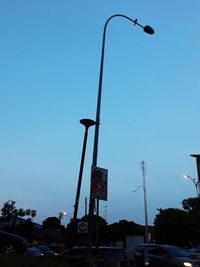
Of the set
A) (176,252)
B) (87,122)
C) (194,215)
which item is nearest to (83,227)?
(87,122)

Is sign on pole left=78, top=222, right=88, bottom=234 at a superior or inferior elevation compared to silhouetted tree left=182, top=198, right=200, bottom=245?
inferior

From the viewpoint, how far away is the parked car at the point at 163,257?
21.9 meters

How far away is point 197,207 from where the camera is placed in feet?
217

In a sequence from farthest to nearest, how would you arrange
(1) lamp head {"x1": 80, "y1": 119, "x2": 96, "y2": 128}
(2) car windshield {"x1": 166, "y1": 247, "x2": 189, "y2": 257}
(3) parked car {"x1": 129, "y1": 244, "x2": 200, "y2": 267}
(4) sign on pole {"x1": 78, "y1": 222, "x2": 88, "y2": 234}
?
(2) car windshield {"x1": 166, "y1": 247, "x2": 189, "y2": 257}, (3) parked car {"x1": 129, "y1": 244, "x2": 200, "y2": 267}, (1) lamp head {"x1": 80, "y1": 119, "x2": 96, "y2": 128}, (4) sign on pole {"x1": 78, "y1": 222, "x2": 88, "y2": 234}

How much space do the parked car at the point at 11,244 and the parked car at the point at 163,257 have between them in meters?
7.71

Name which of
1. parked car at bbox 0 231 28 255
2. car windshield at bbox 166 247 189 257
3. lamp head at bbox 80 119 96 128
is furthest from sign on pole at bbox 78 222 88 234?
car windshield at bbox 166 247 189 257

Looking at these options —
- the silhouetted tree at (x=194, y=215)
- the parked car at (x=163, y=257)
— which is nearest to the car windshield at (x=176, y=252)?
the parked car at (x=163, y=257)

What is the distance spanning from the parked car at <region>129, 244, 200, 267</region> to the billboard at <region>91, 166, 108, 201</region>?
8.74 meters

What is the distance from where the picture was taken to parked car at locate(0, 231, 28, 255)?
1677 cm

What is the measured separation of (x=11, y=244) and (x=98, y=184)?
181 inches

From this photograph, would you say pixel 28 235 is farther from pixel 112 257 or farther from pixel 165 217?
pixel 112 257

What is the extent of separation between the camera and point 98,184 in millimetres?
14914

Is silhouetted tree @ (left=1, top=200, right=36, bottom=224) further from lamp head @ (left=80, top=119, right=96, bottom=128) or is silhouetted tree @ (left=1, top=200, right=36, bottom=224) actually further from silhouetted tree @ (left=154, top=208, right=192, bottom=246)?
lamp head @ (left=80, top=119, right=96, bottom=128)

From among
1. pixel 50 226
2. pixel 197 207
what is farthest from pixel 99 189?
pixel 50 226
